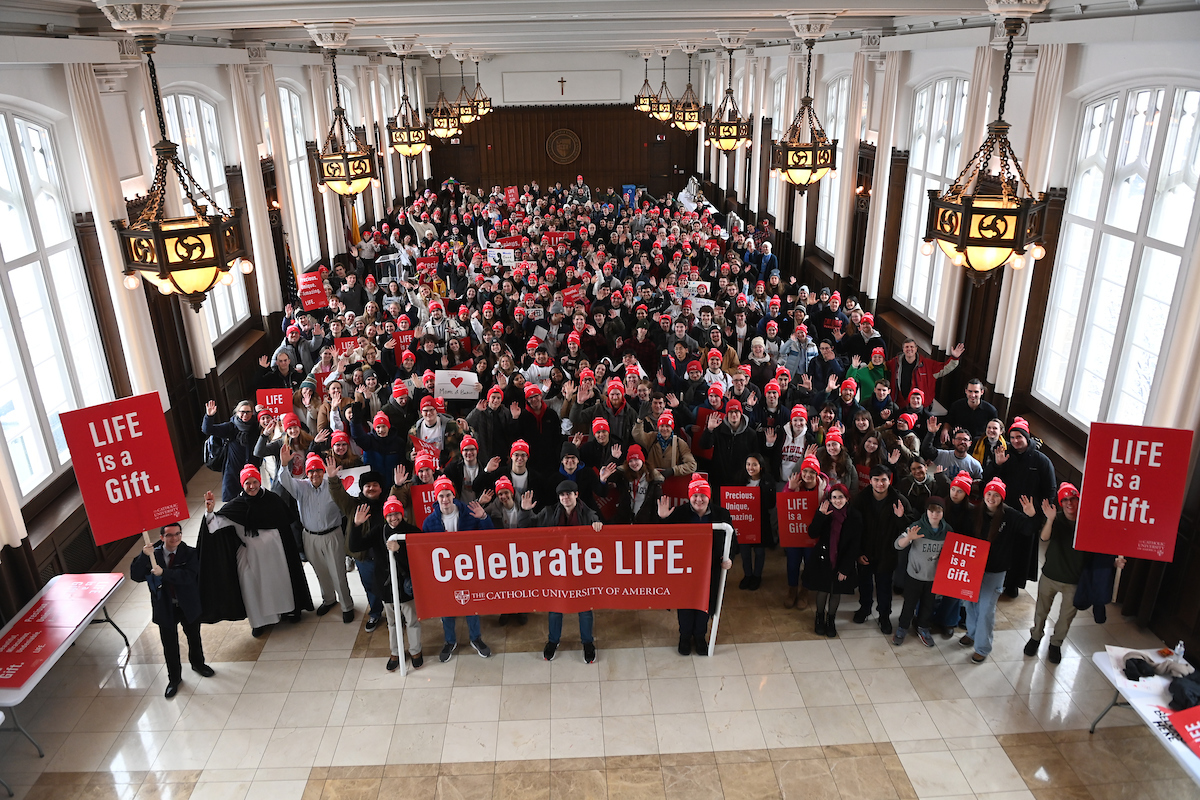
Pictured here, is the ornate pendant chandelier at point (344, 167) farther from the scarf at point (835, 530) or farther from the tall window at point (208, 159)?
the scarf at point (835, 530)

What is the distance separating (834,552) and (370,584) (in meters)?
4.32

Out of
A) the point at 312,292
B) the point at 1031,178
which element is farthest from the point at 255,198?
the point at 1031,178

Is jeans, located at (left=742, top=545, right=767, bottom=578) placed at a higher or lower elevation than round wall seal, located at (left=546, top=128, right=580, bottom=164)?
lower

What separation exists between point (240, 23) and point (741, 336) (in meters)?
7.55

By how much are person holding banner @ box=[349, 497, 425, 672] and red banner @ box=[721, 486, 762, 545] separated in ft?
9.84

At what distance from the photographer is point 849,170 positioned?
1595 centimetres

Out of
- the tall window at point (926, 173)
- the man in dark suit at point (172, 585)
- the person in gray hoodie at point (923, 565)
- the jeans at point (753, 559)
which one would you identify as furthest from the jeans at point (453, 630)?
the tall window at point (926, 173)

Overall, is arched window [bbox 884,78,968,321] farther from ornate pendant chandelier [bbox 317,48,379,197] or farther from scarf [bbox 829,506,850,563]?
ornate pendant chandelier [bbox 317,48,379,197]

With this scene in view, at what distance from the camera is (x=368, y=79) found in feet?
82.0

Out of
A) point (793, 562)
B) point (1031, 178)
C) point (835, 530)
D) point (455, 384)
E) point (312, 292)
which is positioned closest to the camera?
point (835, 530)

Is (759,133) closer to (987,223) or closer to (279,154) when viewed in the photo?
(279,154)

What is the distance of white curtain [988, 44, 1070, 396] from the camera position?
29.7 ft

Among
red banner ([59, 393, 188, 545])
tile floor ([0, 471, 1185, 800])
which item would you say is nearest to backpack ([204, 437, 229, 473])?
red banner ([59, 393, 188, 545])

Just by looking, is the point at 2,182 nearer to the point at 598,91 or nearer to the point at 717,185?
the point at 717,185
